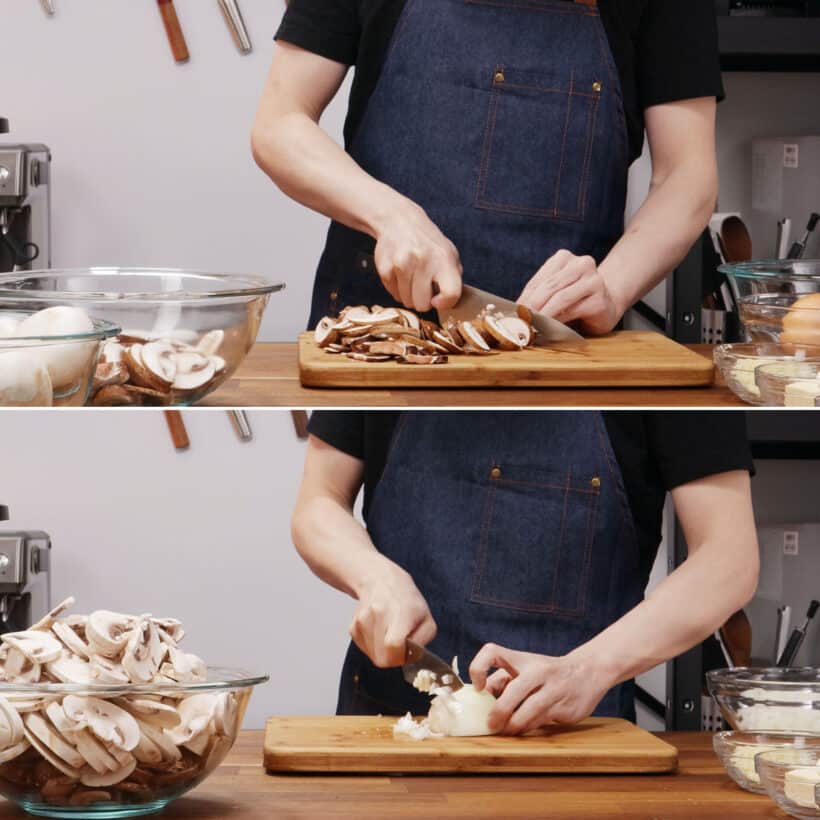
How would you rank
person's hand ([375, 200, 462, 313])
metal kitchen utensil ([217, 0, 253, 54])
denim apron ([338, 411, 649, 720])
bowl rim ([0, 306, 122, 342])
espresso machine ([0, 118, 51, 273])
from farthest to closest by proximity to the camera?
1. metal kitchen utensil ([217, 0, 253, 54])
2. espresso machine ([0, 118, 51, 273])
3. denim apron ([338, 411, 649, 720])
4. person's hand ([375, 200, 462, 313])
5. bowl rim ([0, 306, 122, 342])

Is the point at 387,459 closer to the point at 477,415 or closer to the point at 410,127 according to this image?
the point at 477,415

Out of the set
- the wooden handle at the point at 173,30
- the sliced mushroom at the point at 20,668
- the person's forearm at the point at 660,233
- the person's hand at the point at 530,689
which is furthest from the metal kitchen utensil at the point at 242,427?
the sliced mushroom at the point at 20,668

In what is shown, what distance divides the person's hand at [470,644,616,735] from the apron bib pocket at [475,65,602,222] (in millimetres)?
615

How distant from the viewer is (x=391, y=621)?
138 cm

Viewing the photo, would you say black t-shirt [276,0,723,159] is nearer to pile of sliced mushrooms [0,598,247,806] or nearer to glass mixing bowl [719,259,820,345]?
glass mixing bowl [719,259,820,345]

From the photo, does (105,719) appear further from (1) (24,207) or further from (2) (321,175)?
(1) (24,207)

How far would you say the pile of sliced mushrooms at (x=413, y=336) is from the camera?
45.7 inches

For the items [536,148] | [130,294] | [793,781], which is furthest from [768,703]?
[536,148]

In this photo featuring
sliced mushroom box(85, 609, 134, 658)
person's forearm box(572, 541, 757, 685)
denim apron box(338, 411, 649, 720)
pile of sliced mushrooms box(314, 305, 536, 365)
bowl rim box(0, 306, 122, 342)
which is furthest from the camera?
denim apron box(338, 411, 649, 720)

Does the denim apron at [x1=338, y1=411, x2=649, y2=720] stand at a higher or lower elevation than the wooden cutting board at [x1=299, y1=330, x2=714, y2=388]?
lower

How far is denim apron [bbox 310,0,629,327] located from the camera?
1.75 meters

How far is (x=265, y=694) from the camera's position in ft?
10.2

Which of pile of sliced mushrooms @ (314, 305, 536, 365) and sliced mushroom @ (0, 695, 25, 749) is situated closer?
sliced mushroom @ (0, 695, 25, 749)

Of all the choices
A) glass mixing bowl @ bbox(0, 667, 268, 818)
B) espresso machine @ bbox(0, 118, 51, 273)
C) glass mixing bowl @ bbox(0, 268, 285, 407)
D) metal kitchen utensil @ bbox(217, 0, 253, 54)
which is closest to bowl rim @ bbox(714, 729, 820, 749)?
glass mixing bowl @ bbox(0, 667, 268, 818)
